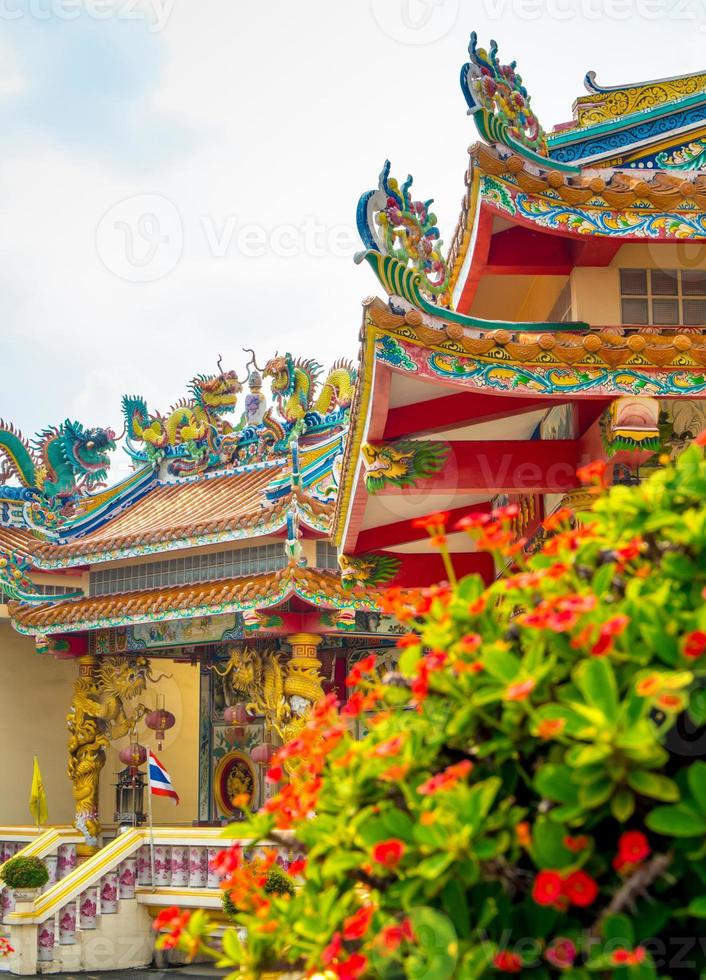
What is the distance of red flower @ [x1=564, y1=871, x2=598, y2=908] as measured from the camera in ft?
8.44

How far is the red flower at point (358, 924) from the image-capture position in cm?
280

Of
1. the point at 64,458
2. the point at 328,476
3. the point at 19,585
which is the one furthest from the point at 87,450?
the point at 328,476

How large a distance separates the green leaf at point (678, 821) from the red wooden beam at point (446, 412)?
531cm

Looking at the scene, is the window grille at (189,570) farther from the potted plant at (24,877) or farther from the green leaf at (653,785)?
the green leaf at (653,785)

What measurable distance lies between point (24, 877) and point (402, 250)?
10.8 m

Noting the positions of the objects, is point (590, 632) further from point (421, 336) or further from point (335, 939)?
point (421, 336)

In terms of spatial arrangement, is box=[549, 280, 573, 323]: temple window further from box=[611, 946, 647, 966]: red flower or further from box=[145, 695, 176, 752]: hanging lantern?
box=[145, 695, 176, 752]: hanging lantern

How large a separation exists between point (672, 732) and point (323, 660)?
15717mm

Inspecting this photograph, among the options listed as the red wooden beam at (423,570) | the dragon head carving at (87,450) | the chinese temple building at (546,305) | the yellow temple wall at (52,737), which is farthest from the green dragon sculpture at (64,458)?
the chinese temple building at (546,305)

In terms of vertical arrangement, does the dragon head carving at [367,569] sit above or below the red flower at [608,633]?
above

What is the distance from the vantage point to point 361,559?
10836 millimetres

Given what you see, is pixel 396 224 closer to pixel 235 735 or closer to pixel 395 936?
pixel 395 936

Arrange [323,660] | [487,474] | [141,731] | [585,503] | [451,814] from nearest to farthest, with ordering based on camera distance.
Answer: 1. [451,814]
2. [585,503]
3. [487,474]
4. [323,660]
5. [141,731]

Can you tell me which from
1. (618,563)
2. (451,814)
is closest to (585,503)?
(618,563)
